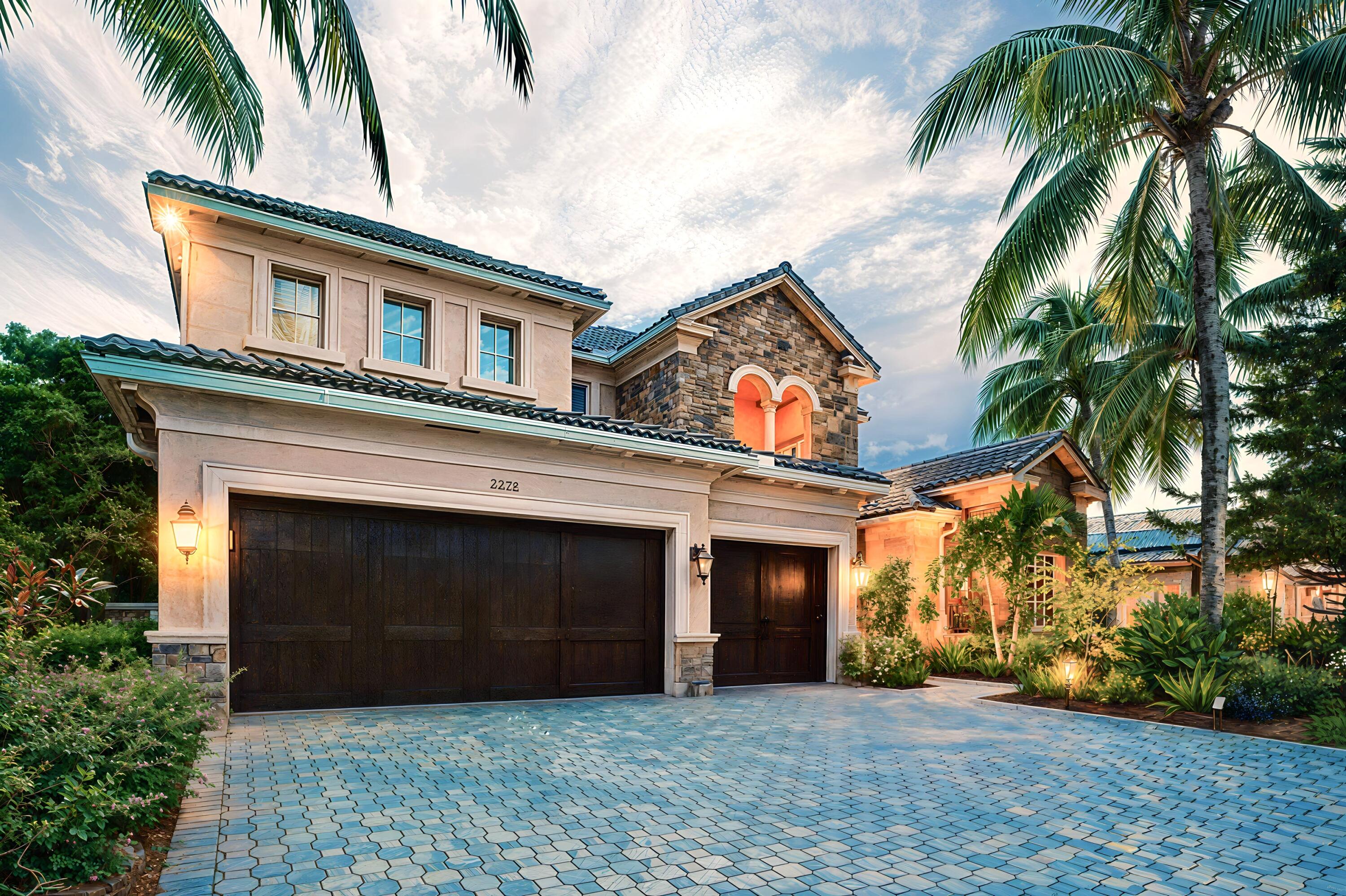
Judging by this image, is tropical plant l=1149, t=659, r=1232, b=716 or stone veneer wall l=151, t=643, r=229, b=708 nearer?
stone veneer wall l=151, t=643, r=229, b=708

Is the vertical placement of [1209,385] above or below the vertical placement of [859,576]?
above

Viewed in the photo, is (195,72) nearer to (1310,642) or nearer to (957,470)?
(957,470)

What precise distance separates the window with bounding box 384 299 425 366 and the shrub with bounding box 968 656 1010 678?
12024 millimetres

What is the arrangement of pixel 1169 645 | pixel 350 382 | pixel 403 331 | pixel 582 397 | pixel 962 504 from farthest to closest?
pixel 962 504 → pixel 582 397 → pixel 403 331 → pixel 1169 645 → pixel 350 382

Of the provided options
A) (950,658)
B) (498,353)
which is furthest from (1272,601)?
(498,353)

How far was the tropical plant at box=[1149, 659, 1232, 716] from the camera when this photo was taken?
9250mm

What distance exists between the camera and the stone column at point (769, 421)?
50.5ft

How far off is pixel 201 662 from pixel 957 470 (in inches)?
626

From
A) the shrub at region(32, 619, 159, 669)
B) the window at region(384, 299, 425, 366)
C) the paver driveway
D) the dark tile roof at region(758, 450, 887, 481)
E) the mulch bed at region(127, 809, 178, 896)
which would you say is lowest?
the paver driveway

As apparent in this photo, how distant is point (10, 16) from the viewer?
5.76 m

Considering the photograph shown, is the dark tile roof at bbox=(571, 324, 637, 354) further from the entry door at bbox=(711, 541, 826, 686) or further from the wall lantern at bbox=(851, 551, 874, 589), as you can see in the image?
the wall lantern at bbox=(851, 551, 874, 589)

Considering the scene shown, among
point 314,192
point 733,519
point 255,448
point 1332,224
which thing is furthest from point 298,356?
point 1332,224

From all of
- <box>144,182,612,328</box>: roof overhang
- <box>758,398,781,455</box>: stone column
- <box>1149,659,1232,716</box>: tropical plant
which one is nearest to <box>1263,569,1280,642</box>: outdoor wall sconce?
<box>1149,659,1232,716</box>: tropical plant

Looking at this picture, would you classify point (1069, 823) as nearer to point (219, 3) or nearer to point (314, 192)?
point (219, 3)
